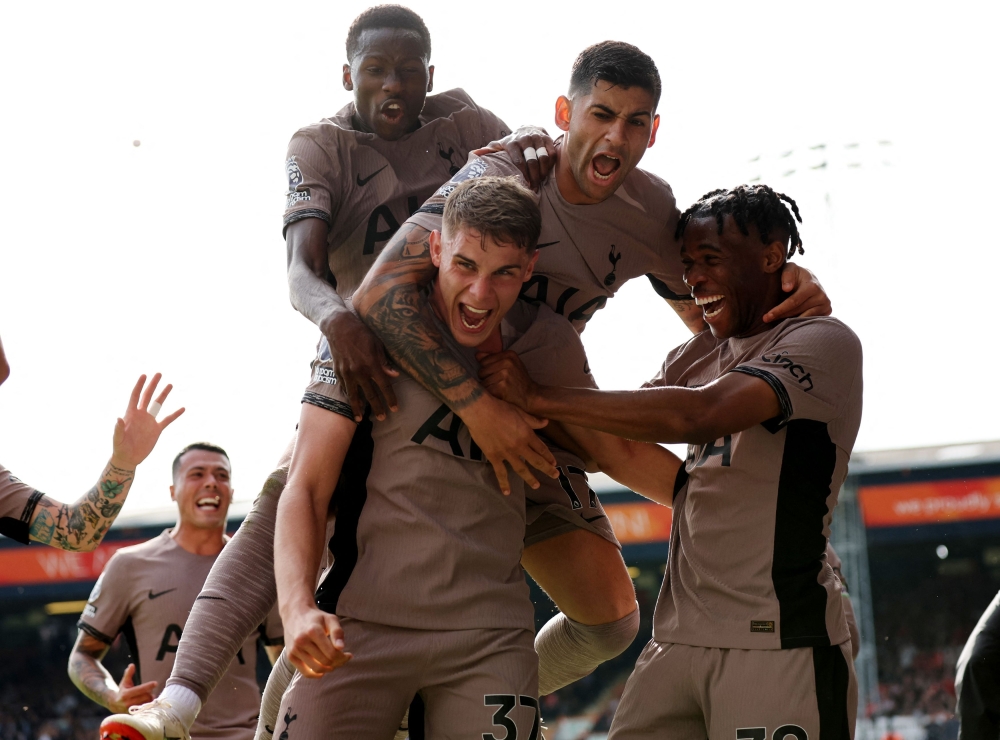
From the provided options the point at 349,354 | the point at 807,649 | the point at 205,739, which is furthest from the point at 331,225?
the point at 205,739

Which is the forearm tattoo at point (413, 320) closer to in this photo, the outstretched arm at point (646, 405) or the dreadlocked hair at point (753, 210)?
the outstretched arm at point (646, 405)

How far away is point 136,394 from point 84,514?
0.54 m

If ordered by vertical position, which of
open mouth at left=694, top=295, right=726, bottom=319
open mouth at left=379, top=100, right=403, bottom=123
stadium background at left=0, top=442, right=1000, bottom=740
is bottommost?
stadium background at left=0, top=442, right=1000, bottom=740

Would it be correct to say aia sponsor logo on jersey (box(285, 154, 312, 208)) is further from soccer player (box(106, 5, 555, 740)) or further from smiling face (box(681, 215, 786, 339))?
smiling face (box(681, 215, 786, 339))

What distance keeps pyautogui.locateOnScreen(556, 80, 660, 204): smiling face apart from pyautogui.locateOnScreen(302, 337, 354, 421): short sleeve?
1004 millimetres

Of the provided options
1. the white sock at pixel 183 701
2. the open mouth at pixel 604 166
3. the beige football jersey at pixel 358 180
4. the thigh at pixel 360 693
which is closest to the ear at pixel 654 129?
the open mouth at pixel 604 166

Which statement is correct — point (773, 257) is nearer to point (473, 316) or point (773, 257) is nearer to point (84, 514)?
point (473, 316)

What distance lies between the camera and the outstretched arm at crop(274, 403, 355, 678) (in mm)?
2475

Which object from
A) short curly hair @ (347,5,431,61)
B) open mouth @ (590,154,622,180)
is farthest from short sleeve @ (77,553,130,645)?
open mouth @ (590,154,622,180)

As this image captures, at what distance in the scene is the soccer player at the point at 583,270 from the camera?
121 inches

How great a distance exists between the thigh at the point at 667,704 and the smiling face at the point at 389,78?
2145mm

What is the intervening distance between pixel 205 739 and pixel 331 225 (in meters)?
3.06

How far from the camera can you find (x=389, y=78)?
3.99 m

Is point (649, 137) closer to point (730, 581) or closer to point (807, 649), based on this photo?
point (730, 581)
